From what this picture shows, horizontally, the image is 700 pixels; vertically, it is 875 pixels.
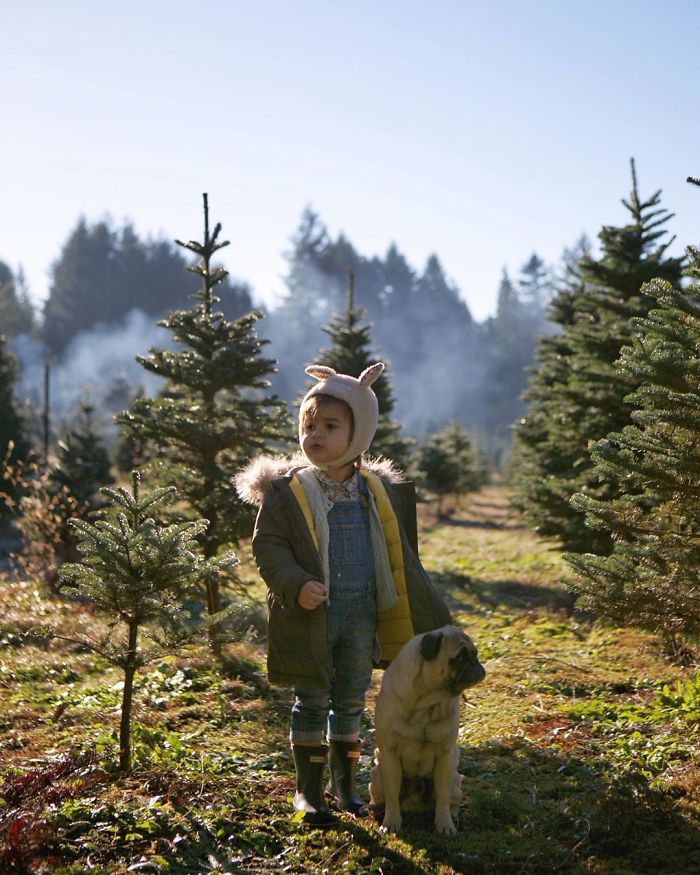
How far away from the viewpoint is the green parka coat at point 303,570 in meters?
3.80

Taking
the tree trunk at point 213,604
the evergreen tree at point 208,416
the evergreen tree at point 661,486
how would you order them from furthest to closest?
the evergreen tree at point 208,416 → the tree trunk at point 213,604 → the evergreen tree at point 661,486

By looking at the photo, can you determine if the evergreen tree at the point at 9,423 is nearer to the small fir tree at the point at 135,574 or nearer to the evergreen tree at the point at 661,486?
the small fir tree at the point at 135,574

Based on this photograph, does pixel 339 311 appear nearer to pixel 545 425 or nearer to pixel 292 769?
pixel 545 425

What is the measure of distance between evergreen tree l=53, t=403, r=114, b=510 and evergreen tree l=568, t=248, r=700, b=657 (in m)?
9.26

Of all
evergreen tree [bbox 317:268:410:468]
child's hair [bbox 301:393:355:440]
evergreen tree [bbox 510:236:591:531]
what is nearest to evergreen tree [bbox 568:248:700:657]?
child's hair [bbox 301:393:355:440]

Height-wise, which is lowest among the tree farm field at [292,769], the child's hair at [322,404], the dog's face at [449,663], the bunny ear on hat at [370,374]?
the tree farm field at [292,769]

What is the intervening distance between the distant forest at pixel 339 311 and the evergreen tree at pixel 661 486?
56962 millimetres

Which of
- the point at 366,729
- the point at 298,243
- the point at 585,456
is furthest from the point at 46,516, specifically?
the point at 298,243

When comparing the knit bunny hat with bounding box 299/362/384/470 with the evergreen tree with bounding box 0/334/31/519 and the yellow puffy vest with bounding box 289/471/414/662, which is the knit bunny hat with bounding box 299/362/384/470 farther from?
the evergreen tree with bounding box 0/334/31/519

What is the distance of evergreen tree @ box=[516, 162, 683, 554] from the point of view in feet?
30.0

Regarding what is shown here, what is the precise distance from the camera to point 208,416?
7.50 m

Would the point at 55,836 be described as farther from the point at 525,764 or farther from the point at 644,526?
the point at 644,526

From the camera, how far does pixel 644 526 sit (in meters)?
4.96

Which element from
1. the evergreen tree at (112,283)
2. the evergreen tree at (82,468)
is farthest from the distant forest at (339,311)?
the evergreen tree at (82,468)
